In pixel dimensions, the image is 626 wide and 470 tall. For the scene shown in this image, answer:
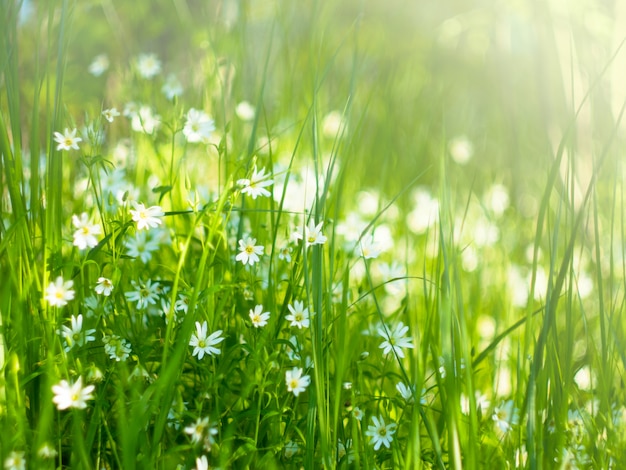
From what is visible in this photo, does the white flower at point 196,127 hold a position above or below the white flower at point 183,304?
above

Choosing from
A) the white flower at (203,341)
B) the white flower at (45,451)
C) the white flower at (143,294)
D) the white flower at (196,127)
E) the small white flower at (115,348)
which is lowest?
the white flower at (45,451)

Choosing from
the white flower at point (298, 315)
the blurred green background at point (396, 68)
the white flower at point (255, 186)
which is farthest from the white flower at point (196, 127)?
the white flower at point (298, 315)

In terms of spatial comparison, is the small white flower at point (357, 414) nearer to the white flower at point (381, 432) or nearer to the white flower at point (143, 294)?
the white flower at point (381, 432)

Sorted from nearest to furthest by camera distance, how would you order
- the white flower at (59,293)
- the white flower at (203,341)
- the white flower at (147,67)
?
the white flower at (59,293)
the white flower at (203,341)
the white flower at (147,67)

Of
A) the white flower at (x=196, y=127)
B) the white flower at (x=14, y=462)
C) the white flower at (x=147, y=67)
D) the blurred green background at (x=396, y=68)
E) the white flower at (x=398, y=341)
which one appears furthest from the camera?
the white flower at (x=147, y=67)

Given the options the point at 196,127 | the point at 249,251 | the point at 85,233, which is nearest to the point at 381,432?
the point at 249,251

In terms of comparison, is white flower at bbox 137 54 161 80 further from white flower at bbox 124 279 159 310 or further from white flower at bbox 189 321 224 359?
white flower at bbox 189 321 224 359

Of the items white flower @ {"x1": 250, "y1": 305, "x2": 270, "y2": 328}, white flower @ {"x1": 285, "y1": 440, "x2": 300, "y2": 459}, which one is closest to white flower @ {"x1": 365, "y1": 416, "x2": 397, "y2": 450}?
white flower @ {"x1": 285, "y1": 440, "x2": 300, "y2": 459}

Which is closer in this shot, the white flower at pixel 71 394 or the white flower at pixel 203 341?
the white flower at pixel 71 394

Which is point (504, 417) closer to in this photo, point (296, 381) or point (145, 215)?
point (296, 381)
